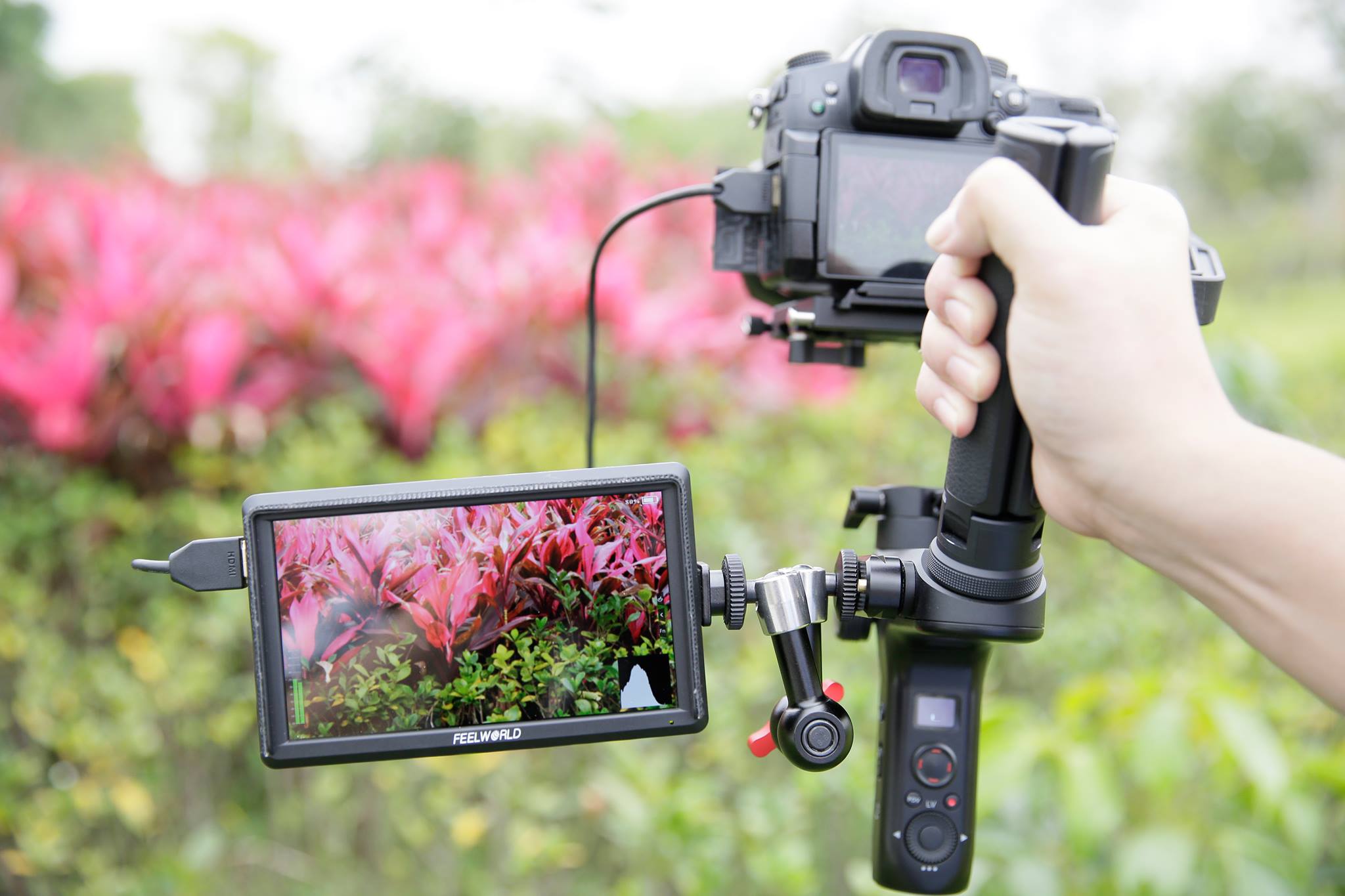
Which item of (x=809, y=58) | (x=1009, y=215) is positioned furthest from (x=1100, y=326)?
(x=809, y=58)

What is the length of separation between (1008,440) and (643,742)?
3.67 feet

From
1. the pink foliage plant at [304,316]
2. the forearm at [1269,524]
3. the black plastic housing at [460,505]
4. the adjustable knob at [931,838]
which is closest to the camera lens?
the forearm at [1269,524]

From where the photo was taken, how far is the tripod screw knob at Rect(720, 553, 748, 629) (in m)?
0.70

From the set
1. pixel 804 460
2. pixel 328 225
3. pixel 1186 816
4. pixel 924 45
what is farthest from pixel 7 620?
pixel 1186 816

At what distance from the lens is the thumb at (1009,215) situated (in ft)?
1.67

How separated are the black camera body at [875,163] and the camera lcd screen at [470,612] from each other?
33cm

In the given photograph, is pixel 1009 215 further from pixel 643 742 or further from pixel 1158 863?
pixel 643 742

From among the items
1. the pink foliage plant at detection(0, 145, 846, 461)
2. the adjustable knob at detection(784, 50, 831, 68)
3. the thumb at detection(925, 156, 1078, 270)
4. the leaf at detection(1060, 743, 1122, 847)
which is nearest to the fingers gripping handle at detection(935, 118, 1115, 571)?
the thumb at detection(925, 156, 1078, 270)

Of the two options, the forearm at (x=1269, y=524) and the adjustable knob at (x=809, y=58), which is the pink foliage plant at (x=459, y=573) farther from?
the adjustable knob at (x=809, y=58)

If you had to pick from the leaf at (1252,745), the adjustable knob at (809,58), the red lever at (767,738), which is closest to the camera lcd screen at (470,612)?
the red lever at (767,738)

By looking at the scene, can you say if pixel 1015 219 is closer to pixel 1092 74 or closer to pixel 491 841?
pixel 491 841

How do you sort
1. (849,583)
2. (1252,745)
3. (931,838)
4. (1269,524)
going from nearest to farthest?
(1269,524) < (849,583) < (931,838) < (1252,745)

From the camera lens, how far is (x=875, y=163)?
34.8 inches

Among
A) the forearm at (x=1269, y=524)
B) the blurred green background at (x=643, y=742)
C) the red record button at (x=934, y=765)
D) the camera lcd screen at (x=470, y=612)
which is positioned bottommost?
the blurred green background at (x=643, y=742)
